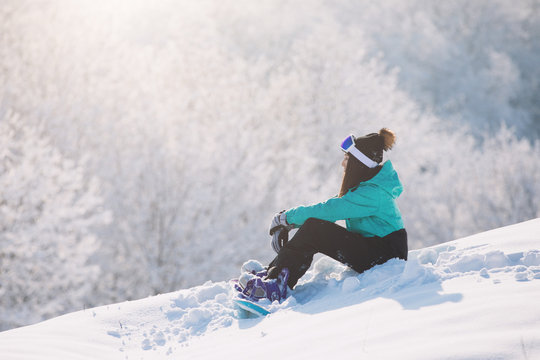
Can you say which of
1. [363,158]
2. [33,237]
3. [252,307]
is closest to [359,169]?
[363,158]

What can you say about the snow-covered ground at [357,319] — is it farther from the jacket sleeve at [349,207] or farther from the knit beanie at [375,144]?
the knit beanie at [375,144]

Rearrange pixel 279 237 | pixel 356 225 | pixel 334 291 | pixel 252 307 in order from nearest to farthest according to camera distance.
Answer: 1. pixel 252 307
2. pixel 334 291
3. pixel 356 225
4. pixel 279 237

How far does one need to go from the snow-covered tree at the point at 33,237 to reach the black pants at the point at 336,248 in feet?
27.8

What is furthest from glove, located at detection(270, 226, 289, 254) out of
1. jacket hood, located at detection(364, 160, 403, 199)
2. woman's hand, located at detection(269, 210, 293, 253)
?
jacket hood, located at detection(364, 160, 403, 199)

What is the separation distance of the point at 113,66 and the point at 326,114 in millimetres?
9287

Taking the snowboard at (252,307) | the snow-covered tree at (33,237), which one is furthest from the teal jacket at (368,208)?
the snow-covered tree at (33,237)

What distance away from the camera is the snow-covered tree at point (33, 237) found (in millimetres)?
10930

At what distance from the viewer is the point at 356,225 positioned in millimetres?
3947

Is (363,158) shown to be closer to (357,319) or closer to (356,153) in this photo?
(356,153)

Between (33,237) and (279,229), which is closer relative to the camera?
(279,229)

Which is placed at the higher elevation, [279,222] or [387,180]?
[387,180]

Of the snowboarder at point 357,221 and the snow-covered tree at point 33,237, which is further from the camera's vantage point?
the snow-covered tree at point 33,237

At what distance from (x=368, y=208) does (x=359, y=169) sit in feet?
1.12

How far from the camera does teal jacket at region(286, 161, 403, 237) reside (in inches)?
145
